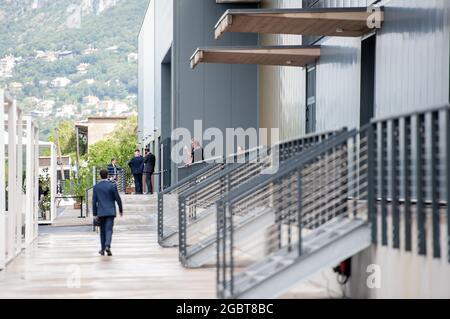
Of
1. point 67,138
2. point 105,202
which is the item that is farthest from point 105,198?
point 67,138

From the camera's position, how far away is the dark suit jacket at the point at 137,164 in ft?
132

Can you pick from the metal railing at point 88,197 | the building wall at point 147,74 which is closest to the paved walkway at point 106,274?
the metal railing at point 88,197

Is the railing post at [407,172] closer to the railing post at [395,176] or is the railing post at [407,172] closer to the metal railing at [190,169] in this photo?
the railing post at [395,176]

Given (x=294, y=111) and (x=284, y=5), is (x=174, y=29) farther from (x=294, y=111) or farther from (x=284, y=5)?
(x=294, y=111)

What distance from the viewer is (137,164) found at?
40.4 metres

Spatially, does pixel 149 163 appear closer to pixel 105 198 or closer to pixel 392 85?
pixel 105 198

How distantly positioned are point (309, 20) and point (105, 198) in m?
5.55

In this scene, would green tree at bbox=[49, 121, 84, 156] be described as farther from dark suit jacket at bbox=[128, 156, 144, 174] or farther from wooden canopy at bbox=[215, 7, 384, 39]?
wooden canopy at bbox=[215, 7, 384, 39]

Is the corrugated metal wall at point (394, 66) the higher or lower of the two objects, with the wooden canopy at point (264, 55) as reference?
lower

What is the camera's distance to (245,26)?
67.4 ft

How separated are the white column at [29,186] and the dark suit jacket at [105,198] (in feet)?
17.8

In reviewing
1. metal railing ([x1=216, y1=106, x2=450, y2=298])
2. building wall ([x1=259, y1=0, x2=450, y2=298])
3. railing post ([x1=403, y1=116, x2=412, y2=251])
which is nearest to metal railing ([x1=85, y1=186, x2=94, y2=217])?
building wall ([x1=259, y1=0, x2=450, y2=298])
